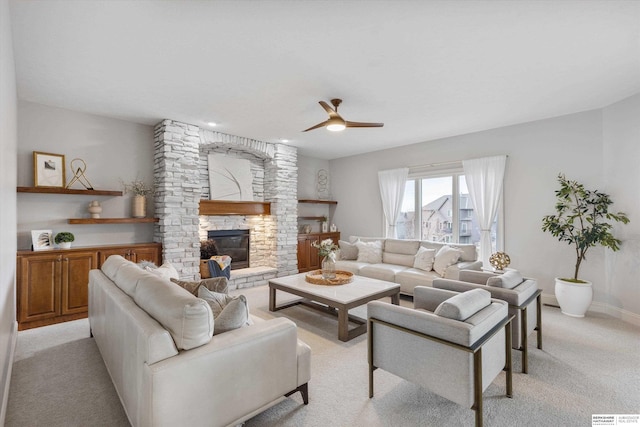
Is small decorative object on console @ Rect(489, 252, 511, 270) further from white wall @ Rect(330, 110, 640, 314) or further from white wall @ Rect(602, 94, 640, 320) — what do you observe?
white wall @ Rect(602, 94, 640, 320)

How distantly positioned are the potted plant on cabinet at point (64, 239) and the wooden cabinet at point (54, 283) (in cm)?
19

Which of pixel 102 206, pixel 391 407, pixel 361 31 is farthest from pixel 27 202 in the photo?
pixel 391 407

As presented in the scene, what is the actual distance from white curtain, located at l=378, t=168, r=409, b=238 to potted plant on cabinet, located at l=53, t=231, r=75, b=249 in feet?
17.4

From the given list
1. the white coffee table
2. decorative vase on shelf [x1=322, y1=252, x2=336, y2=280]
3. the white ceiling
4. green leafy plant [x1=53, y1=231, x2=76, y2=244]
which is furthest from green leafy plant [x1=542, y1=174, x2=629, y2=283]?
green leafy plant [x1=53, y1=231, x2=76, y2=244]

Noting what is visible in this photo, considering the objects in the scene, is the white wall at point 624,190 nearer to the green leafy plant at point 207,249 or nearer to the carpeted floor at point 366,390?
the carpeted floor at point 366,390

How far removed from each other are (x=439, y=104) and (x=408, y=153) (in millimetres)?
2346

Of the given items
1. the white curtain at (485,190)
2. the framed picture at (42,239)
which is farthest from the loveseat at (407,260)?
the framed picture at (42,239)

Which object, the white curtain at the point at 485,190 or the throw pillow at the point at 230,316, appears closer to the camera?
the throw pillow at the point at 230,316

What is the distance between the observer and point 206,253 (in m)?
5.16

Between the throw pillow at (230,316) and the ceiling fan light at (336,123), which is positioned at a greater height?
the ceiling fan light at (336,123)

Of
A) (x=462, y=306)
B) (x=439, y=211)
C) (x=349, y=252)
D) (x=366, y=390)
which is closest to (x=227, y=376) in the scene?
(x=366, y=390)

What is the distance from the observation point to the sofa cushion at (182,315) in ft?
5.12

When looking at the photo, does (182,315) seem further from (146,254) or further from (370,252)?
(370,252)

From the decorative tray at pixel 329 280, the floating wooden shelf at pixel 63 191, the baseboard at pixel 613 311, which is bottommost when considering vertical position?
the baseboard at pixel 613 311
